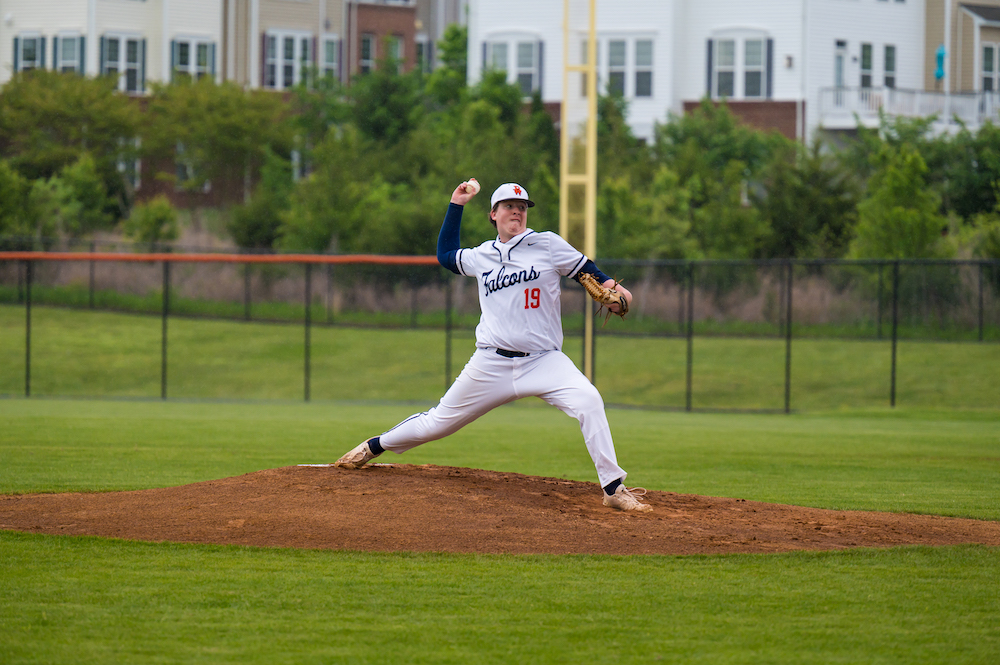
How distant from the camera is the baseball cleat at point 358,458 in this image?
309 inches

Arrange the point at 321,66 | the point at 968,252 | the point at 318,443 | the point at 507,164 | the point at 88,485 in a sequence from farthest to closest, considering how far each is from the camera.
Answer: the point at 321,66 < the point at 507,164 < the point at 968,252 < the point at 318,443 < the point at 88,485

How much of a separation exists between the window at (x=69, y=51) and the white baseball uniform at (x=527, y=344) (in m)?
38.1

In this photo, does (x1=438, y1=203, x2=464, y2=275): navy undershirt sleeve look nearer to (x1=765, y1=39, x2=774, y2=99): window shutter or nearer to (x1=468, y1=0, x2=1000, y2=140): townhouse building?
(x1=468, y1=0, x2=1000, y2=140): townhouse building

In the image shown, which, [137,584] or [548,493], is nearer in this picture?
[137,584]

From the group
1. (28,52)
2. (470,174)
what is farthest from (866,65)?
(28,52)

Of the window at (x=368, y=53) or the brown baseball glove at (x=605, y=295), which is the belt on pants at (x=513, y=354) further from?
the window at (x=368, y=53)

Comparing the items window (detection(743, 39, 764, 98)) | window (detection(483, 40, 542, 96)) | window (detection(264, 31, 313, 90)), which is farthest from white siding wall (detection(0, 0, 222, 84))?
window (detection(743, 39, 764, 98))

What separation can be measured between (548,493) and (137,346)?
79.7 feet

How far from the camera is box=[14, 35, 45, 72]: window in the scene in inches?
1639

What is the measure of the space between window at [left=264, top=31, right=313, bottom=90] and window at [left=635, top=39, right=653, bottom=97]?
12789mm

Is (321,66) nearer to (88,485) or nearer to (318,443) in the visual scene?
(318,443)

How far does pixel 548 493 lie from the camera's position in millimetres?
7680

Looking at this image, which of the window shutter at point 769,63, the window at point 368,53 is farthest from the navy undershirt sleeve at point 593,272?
the window at point 368,53

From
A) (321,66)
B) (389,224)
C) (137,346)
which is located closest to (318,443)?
(137,346)
